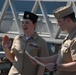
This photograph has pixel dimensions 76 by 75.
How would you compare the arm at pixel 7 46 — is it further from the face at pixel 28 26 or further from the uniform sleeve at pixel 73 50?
the uniform sleeve at pixel 73 50

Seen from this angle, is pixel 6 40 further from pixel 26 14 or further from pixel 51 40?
pixel 51 40

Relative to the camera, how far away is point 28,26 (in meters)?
3.96

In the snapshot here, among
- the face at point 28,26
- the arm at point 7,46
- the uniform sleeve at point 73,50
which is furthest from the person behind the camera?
the arm at point 7,46

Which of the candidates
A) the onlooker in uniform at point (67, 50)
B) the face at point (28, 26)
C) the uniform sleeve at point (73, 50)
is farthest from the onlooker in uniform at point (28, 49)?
the uniform sleeve at point (73, 50)

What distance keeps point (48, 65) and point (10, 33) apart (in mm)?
5396

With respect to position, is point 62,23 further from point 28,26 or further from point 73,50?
point 28,26

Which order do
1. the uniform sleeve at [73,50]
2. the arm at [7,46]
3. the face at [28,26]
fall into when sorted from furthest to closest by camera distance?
the arm at [7,46] < the face at [28,26] < the uniform sleeve at [73,50]

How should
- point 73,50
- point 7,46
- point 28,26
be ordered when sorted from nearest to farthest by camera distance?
1. point 73,50
2. point 28,26
3. point 7,46

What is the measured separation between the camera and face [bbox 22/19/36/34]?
3.95 metres

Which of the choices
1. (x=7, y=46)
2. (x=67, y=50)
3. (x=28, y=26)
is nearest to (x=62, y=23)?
(x=67, y=50)

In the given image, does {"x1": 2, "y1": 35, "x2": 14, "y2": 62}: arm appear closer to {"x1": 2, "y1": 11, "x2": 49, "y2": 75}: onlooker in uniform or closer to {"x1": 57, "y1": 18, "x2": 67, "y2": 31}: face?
{"x1": 2, "y1": 11, "x2": 49, "y2": 75}: onlooker in uniform

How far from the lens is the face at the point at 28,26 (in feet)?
12.9

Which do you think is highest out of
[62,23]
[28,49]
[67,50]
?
[62,23]

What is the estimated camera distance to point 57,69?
3195 millimetres
